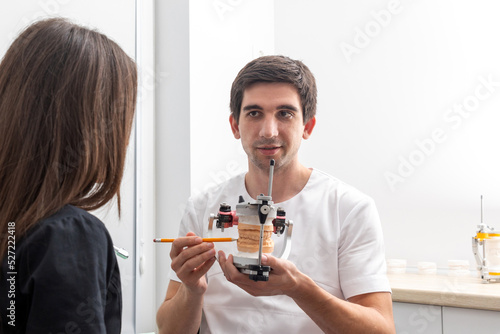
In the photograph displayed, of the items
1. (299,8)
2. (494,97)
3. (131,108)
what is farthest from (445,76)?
(131,108)

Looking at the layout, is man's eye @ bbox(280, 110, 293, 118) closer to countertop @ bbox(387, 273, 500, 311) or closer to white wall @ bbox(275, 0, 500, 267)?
countertop @ bbox(387, 273, 500, 311)

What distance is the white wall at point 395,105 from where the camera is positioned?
2463mm

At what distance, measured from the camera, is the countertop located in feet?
6.11

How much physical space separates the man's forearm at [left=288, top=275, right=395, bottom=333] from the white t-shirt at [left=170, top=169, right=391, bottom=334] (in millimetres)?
85

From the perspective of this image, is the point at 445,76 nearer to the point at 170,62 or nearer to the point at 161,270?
the point at 170,62

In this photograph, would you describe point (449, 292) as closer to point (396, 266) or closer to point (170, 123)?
point (396, 266)

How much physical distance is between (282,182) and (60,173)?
2.90 ft

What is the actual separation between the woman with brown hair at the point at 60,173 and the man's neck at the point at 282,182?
721 mm

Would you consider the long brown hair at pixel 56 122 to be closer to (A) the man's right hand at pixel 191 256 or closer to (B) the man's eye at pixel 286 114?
(A) the man's right hand at pixel 191 256

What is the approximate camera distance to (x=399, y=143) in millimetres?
2676

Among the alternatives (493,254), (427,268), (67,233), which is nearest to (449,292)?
(493,254)

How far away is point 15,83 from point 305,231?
3.07 feet

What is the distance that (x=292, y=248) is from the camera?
1.48 metres

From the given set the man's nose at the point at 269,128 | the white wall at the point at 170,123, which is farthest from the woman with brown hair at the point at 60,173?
the white wall at the point at 170,123
